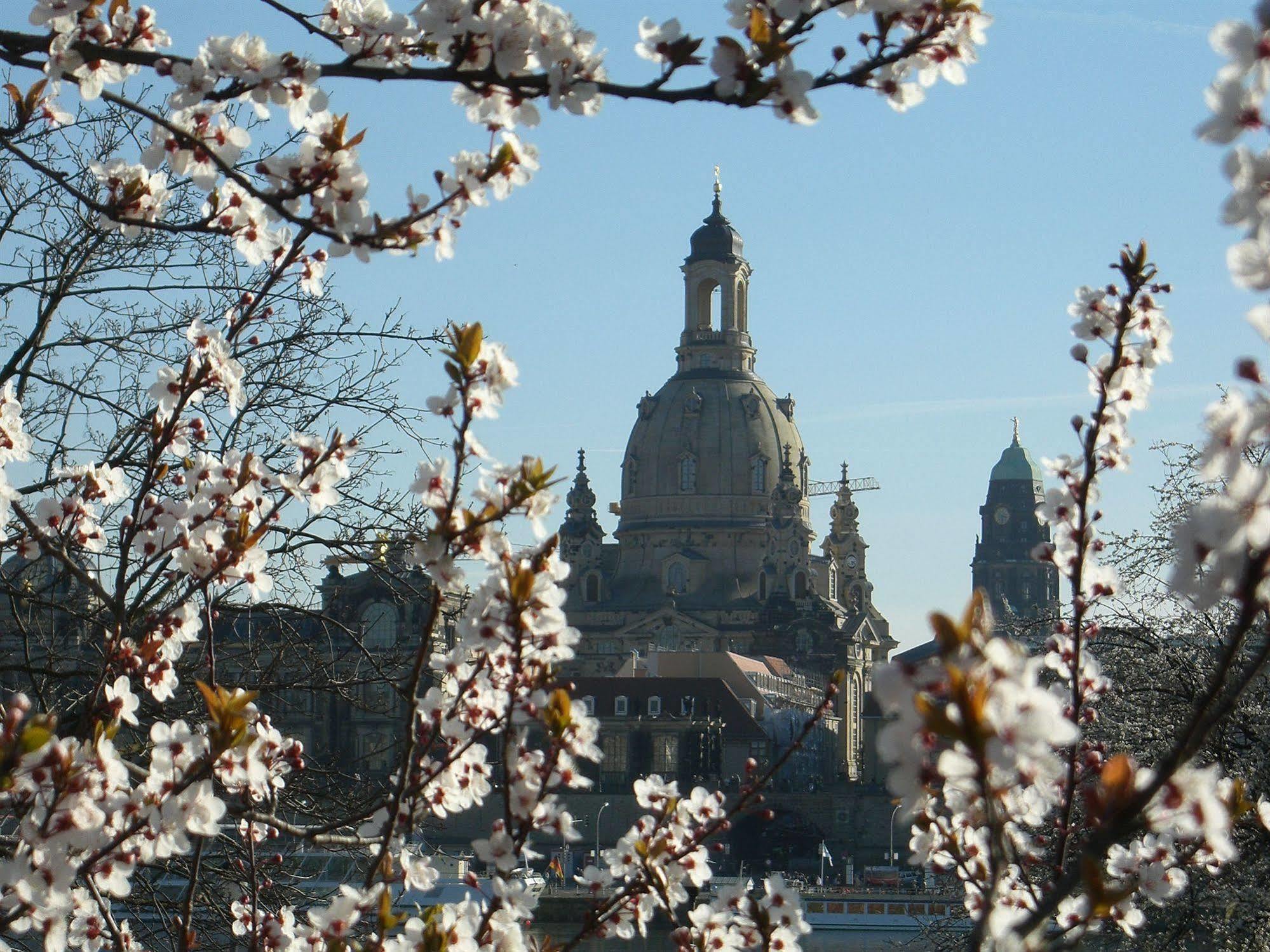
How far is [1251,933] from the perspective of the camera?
14656mm

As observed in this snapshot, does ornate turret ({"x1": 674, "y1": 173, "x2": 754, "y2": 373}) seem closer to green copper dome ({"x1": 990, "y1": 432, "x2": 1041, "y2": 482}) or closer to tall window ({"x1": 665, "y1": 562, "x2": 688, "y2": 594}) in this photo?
tall window ({"x1": 665, "y1": 562, "x2": 688, "y2": 594})

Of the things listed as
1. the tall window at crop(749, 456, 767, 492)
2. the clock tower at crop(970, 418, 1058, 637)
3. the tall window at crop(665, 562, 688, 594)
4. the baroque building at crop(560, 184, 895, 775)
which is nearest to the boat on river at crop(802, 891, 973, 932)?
the baroque building at crop(560, 184, 895, 775)

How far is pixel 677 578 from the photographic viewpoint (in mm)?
104375

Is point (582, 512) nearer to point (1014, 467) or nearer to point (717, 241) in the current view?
point (717, 241)

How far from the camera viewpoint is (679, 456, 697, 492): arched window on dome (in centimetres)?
10638

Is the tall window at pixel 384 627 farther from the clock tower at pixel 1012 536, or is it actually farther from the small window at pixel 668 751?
the clock tower at pixel 1012 536

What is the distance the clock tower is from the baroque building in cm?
4329

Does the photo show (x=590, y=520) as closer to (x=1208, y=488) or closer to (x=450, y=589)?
(x=1208, y=488)

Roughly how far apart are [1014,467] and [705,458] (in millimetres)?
58941

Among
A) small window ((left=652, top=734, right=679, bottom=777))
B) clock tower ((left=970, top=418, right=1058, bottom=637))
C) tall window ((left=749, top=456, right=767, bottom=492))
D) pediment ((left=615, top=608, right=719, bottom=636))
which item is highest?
clock tower ((left=970, top=418, right=1058, bottom=637))

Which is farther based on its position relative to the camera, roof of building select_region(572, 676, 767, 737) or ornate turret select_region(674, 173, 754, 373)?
ornate turret select_region(674, 173, 754, 373)

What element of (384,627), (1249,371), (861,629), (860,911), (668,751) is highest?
(861,629)

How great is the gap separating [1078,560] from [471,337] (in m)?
2.20

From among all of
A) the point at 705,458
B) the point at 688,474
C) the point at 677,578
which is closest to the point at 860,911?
the point at 677,578
